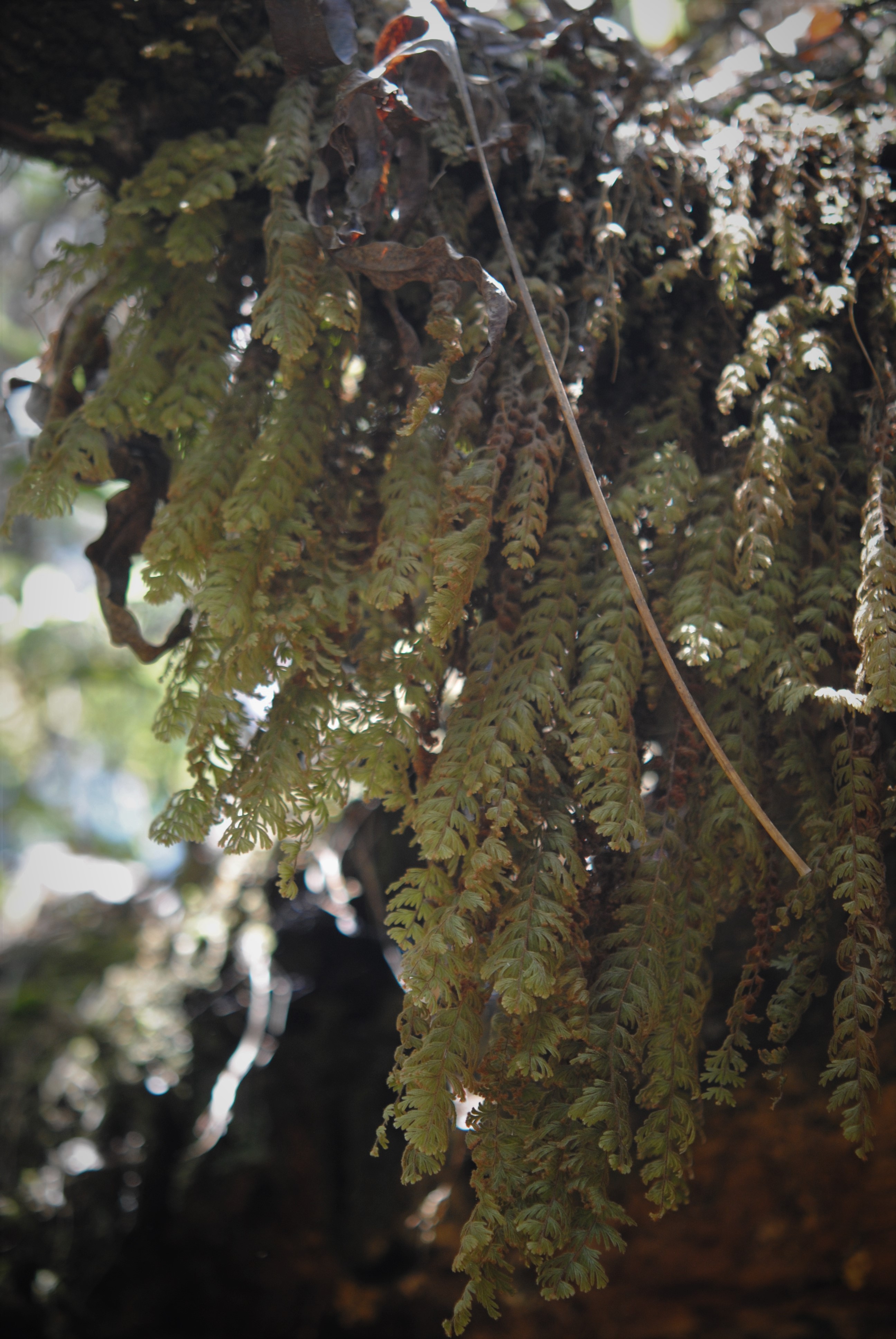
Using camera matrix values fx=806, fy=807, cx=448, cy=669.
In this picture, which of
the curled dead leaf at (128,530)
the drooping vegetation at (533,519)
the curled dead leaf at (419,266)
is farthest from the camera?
the curled dead leaf at (128,530)

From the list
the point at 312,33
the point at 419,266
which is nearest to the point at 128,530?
the point at 419,266

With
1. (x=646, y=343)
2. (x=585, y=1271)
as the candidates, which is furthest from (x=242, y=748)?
(x=646, y=343)

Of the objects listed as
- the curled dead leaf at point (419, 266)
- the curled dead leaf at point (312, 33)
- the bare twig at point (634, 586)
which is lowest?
the bare twig at point (634, 586)

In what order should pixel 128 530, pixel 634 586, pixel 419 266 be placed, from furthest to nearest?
pixel 128 530 → pixel 419 266 → pixel 634 586

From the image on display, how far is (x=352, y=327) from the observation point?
1118 mm

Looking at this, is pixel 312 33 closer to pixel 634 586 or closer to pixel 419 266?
pixel 419 266

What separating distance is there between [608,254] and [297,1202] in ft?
7.00

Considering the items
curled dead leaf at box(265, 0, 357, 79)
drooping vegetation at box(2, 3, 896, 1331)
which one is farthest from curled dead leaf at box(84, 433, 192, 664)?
curled dead leaf at box(265, 0, 357, 79)

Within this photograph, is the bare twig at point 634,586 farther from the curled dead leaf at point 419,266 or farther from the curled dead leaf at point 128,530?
the curled dead leaf at point 128,530

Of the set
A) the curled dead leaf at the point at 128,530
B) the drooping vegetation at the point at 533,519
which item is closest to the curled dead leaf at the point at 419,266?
the drooping vegetation at the point at 533,519

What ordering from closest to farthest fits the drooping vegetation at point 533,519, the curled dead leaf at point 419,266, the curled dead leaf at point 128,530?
the drooping vegetation at point 533,519 < the curled dead leaf at point 419,266 < the curled dead leaf at point 128,530

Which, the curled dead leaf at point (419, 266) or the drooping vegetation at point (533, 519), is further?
the curled dead leaf at point (419, 266)

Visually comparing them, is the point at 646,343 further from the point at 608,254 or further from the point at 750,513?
the point at 750,513

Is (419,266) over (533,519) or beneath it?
over
